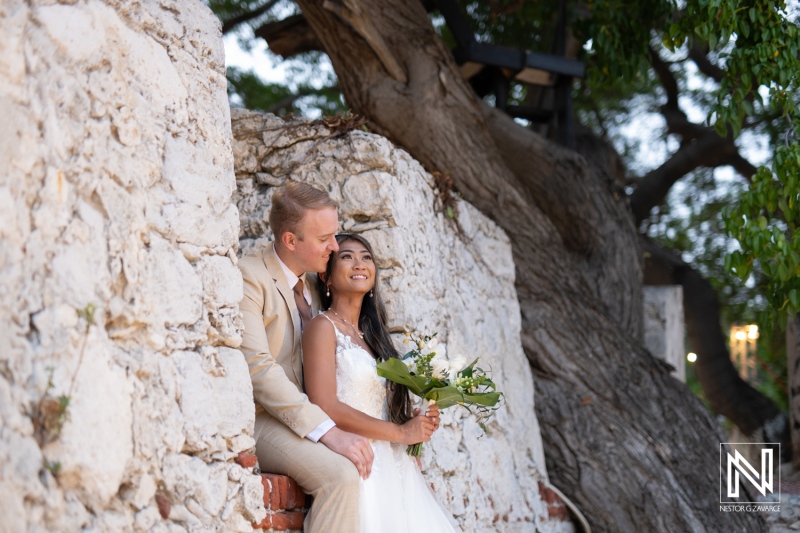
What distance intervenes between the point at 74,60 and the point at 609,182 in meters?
5.20

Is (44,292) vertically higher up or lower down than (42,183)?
lower down

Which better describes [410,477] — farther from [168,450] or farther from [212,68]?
[212,68]

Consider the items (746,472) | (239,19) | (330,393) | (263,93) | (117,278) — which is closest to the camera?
(117,278)

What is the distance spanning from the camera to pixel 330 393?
3.37m

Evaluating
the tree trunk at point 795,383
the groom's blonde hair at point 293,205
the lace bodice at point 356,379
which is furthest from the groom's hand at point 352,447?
the tree trunk at point 795,383

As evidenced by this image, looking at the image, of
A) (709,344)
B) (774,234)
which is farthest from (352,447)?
(709,344)

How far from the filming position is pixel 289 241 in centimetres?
363

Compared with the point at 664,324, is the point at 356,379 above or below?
below

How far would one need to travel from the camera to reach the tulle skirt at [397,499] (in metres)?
3.22

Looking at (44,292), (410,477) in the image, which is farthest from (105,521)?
(410,477)

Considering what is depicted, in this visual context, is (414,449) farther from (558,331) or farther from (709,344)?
(709,344)

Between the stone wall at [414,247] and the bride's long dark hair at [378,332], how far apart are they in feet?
1.10

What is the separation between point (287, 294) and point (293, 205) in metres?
0.39

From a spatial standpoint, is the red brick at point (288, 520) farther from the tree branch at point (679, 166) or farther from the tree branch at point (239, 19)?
the tree branch at point (679, 166)
